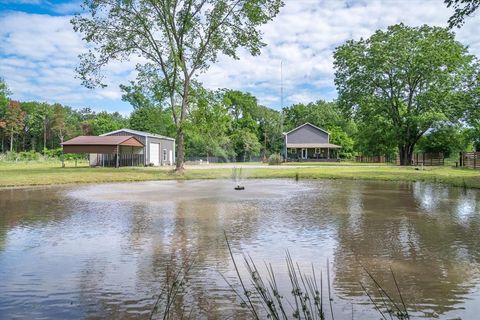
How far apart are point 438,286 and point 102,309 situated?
13.2 ft

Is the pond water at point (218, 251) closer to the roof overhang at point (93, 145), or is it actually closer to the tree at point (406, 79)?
the roof overhang at point (93, 145)

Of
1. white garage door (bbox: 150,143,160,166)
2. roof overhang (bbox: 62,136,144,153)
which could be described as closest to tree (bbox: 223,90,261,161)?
white garage door (bbox: 150,143,160,166)

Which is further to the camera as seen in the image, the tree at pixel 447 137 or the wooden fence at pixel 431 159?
the wooden fence at pixel 431 159

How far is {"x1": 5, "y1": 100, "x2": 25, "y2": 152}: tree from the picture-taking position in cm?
7088

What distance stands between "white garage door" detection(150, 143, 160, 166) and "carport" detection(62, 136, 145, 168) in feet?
5.03

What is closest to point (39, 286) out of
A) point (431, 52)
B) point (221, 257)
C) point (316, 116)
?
point (221, 257)

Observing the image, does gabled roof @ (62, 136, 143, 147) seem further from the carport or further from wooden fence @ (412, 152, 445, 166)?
wooden fence @ (412, 152, 445, 166)

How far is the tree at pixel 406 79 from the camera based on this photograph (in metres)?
36.4

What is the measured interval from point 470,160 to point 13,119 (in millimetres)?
70084

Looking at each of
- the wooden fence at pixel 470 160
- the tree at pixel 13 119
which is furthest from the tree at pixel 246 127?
the tree at pixel 13 119

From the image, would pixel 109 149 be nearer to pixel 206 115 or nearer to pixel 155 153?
pixel 155 153

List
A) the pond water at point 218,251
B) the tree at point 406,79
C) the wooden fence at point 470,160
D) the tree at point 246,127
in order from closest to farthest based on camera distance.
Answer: the pond water at point 218,251
the wooden fence at point 470,160
the tree at point 406,79
the tree at point 246,127

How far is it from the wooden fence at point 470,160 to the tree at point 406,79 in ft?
12.3

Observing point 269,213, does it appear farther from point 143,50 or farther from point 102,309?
point 143,50
